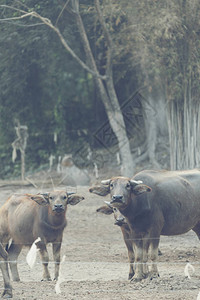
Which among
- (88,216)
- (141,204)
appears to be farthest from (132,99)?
(141,204)

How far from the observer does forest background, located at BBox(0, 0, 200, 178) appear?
1792 centimetres

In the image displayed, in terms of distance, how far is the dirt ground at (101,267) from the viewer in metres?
9.59

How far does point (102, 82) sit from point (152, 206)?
37.3 ft

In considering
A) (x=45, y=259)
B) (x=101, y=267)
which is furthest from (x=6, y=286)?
(x=101, y=267)

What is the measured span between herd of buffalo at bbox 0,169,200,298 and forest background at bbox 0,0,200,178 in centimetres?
646

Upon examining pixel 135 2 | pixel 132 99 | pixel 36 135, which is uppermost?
pixel 135 2

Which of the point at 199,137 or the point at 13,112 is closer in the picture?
the point at 199,137

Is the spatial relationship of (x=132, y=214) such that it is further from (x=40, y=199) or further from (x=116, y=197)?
(x=40, y=199)

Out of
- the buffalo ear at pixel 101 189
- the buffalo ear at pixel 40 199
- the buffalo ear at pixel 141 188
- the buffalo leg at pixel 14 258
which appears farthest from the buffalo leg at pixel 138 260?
the buffalo leg at pixel 14 258

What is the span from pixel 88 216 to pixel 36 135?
860 cm

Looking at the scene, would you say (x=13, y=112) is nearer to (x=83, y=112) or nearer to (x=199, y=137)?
(x=83, y=112)

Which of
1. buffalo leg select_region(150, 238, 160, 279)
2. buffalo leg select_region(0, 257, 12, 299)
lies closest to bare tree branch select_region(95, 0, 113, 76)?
buffalo leg select_region(150, 238, 160, 279)

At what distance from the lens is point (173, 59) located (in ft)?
58.1

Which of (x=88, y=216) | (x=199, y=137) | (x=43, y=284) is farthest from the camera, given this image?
(x=199, y=137)
